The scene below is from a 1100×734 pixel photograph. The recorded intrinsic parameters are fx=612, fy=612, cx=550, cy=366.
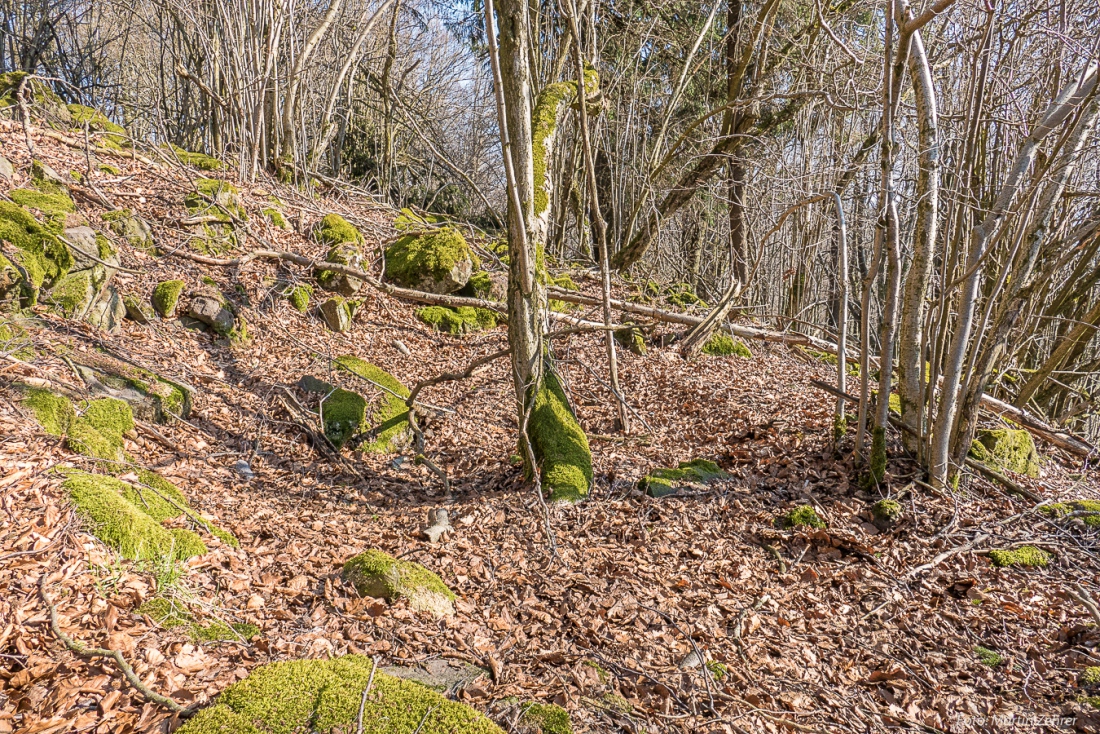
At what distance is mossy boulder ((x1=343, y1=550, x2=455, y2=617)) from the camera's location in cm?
317

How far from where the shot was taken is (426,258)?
7984mm

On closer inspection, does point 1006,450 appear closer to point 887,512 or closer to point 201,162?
point 887,512

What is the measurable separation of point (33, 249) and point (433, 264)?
13.2ft

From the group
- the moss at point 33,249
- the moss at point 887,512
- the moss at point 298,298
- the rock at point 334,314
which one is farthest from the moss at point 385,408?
the moss at point 887,512

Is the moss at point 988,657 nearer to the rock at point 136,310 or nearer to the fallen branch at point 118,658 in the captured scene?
the fallen branch at point 118,658

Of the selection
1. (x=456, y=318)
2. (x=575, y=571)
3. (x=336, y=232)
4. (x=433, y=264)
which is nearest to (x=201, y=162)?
(x=336, y=232)

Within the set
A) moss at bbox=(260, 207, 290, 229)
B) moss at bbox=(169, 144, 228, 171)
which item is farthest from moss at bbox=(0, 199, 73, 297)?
moss at bbox=(169, 144, 228, 171)

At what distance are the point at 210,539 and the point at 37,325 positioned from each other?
2685mm

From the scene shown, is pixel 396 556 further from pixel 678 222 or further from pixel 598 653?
pixel 678 222

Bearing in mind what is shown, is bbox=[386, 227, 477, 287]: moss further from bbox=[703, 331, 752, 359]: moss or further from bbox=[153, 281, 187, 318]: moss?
bbox=[703, 331, 752, 359]: moss

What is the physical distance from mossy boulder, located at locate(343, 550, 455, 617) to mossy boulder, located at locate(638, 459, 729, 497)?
199 centimetres

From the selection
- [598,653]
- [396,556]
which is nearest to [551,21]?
[396,556]

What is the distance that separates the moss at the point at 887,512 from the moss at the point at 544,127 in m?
3.44

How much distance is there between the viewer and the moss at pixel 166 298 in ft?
19.3
